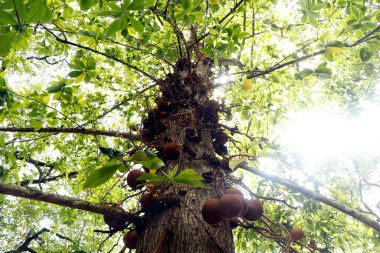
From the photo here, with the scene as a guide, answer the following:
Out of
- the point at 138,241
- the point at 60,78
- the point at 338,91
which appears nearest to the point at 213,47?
the point at 60,78

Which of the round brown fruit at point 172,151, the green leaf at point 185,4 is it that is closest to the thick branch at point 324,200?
the round brown fruit at point 172,151

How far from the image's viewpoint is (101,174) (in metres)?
1.13

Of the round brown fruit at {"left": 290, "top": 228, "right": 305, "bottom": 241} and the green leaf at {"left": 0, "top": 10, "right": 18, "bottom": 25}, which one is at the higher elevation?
the green leaf at {"left": 0, "top": 10, "right": 18, "bottom": 25}

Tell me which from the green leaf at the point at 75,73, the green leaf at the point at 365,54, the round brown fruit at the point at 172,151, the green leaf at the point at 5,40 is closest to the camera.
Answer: the green leaf at the point at 5,40

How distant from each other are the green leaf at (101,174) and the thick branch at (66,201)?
695 mm

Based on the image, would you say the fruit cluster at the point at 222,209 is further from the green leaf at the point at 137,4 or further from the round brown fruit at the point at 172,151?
the green leaf at the point at 137,4

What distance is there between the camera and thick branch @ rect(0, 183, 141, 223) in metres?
1.77

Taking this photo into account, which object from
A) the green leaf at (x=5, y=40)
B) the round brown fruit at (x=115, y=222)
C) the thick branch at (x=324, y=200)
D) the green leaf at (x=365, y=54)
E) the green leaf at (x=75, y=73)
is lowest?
the round brown fruit at (x=115, y=222)

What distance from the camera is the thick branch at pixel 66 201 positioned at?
1.77m

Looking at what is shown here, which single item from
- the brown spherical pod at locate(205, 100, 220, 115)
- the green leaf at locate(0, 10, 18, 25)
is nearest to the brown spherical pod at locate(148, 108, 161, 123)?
the brown spherical pod at locate(205, 100, 220, 115)

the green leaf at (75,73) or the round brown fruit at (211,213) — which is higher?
the green leaf at (75,73)

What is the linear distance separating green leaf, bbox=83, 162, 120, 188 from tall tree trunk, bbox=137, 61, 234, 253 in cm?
53

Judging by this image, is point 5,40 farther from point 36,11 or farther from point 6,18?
point 36,11

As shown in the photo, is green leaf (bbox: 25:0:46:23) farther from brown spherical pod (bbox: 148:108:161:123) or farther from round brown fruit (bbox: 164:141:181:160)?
brown spherical pod (bbox: 148:108:161:123)
